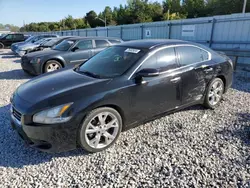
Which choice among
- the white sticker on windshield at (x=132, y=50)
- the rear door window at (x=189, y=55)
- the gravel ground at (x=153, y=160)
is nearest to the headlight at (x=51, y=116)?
the gravel ground at (x=153, y=160)

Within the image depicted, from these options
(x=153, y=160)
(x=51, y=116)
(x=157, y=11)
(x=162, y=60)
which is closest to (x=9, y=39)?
(x=162, y=60)

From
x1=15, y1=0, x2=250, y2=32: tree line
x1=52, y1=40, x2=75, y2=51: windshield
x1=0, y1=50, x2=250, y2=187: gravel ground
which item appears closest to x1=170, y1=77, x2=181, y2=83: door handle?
x1=0, y1=50, x2=250, y2=187: gravel ground

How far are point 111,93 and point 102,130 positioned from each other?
55 cm

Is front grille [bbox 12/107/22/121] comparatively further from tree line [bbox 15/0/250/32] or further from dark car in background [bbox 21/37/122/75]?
tree line [bbox 15/0/250/32]

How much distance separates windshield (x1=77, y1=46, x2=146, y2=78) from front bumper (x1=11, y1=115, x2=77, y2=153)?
41.1 inches

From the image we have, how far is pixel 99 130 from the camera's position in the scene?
292 centimetres

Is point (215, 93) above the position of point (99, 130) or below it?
above

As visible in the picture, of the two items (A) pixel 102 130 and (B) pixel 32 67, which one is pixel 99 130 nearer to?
(A) pixel 102 130

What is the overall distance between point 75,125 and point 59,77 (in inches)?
45.7

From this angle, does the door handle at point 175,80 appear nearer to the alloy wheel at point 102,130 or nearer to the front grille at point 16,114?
the alloy wheel at point 102,130

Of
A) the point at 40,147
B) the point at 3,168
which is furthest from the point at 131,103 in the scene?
the point at 3,168

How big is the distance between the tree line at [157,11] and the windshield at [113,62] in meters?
37.0

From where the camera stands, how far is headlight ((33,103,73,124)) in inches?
102

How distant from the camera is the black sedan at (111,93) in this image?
264 centimetres
